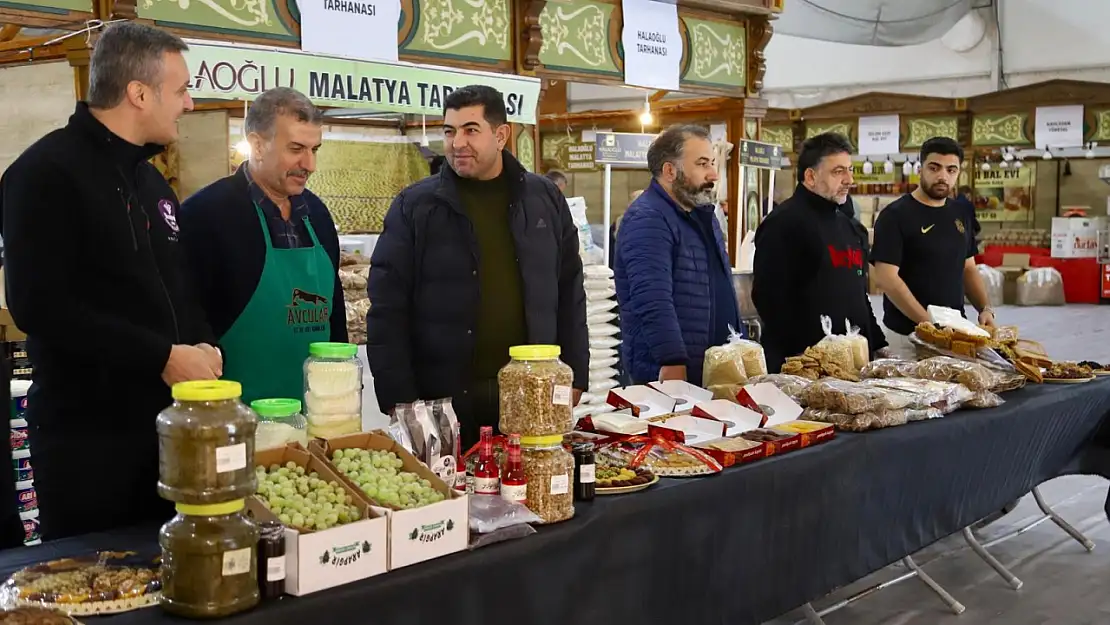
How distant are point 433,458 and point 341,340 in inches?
35.8

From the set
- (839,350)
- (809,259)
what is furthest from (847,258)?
(839,350)

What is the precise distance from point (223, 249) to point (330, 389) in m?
0.70

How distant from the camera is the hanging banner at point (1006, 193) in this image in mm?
17578

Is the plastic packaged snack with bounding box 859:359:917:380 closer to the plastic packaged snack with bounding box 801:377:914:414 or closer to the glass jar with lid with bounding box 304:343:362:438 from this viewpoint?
the plastic packaged snack with bounding box 801:377:914:414

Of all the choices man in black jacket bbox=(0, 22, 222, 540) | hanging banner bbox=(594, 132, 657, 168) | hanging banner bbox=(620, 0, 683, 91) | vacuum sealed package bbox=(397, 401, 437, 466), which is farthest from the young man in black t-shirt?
man in black jacket bbox=(0, 22, 222, 540)

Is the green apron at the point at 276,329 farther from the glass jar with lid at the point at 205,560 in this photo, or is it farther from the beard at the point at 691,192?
the beard at the point at 691,192

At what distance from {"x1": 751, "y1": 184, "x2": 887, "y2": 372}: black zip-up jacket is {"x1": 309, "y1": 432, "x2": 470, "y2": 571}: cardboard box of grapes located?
7.51 ft

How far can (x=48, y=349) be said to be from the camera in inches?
83.6

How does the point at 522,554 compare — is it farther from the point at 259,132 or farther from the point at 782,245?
the point at 782,245

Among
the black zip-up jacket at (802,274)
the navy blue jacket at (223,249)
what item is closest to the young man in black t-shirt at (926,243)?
the black zip-up jacket at (802,274)

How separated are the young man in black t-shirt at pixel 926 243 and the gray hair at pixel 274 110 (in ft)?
9.12

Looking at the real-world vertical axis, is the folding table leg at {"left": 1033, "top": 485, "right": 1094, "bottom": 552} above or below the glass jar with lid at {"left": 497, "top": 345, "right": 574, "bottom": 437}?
below

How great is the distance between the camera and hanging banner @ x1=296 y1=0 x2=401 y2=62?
4.48 m

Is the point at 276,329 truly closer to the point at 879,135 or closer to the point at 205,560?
the point at 205,560
